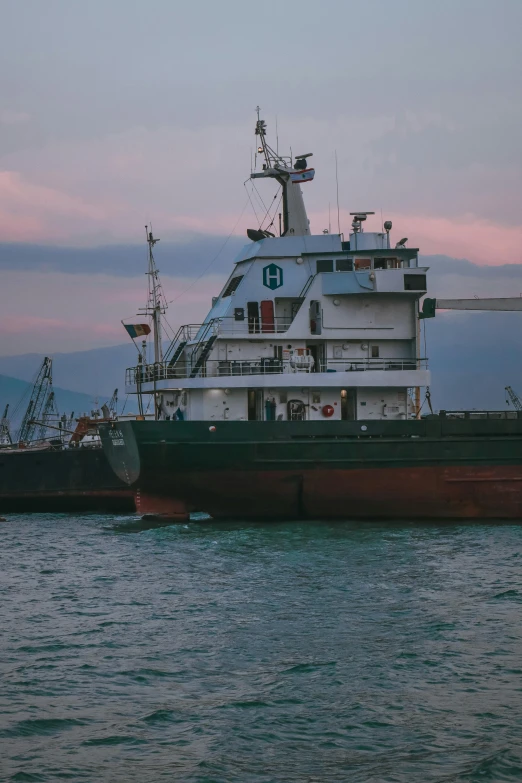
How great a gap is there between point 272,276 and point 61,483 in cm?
1350

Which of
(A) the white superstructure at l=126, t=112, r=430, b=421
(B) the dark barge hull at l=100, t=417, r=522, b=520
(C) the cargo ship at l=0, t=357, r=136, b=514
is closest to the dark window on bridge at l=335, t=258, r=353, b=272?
(A) the white superstructure at l=126, t=112, r=430, b=421

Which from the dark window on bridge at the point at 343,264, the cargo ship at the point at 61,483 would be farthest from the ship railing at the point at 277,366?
the cargo ship at the point at 61,483

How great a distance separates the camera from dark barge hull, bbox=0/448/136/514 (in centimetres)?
4003

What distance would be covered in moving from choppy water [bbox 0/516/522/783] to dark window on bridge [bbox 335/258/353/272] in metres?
11.2

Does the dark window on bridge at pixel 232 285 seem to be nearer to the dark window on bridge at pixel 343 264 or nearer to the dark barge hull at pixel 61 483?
the dark window on bridge at pixel 343 264

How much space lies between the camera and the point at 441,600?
19750 millimetres

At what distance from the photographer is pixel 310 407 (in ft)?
106

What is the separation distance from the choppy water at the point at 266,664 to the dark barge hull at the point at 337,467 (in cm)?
396

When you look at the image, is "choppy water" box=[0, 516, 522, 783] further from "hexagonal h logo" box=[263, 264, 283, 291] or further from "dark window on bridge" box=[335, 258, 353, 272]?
"dark window on bridge" box=[335, 258, 353, 272]

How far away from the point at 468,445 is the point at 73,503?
17.7 m

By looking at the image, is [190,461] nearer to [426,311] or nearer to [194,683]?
[426,311]

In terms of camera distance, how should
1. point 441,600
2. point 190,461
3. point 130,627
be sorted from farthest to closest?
1. point 190,461
2. point 441,600
3. point 130,627

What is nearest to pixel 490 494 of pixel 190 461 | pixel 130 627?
pixel 190 461

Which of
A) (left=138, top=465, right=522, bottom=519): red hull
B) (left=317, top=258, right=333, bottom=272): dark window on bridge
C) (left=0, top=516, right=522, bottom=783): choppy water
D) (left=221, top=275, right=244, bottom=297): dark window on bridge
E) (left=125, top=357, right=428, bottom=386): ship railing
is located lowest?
(left=0, top=516, right=522, bottom=783): choppy water
